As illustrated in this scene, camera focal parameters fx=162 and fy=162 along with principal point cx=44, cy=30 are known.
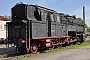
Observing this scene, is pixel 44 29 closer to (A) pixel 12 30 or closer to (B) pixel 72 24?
(A) pixel 12 30

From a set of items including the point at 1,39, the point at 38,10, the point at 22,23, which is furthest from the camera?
the point at 1,39

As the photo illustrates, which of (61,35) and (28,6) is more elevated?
(28,6)

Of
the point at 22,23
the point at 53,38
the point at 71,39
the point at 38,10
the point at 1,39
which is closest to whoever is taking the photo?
the point at 22,23

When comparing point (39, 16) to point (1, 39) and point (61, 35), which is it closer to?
point (61, 35)

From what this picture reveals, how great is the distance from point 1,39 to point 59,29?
9432 mm

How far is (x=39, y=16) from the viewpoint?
1367cm

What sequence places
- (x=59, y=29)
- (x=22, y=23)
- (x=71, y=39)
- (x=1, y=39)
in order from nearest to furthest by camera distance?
1. (x=22, y=23)
2. (x=59, y=29)
3. (x=71, y=39)
4. (x=1, y=39)

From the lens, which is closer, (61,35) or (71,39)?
(61,35)

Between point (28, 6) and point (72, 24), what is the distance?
837 cm

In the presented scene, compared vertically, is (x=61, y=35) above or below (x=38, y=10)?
below

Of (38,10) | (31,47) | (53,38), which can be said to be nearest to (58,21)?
(53,38)

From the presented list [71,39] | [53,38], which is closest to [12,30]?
[53,38]

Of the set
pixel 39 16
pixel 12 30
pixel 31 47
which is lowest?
pixel 31 47

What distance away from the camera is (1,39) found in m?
21.9
